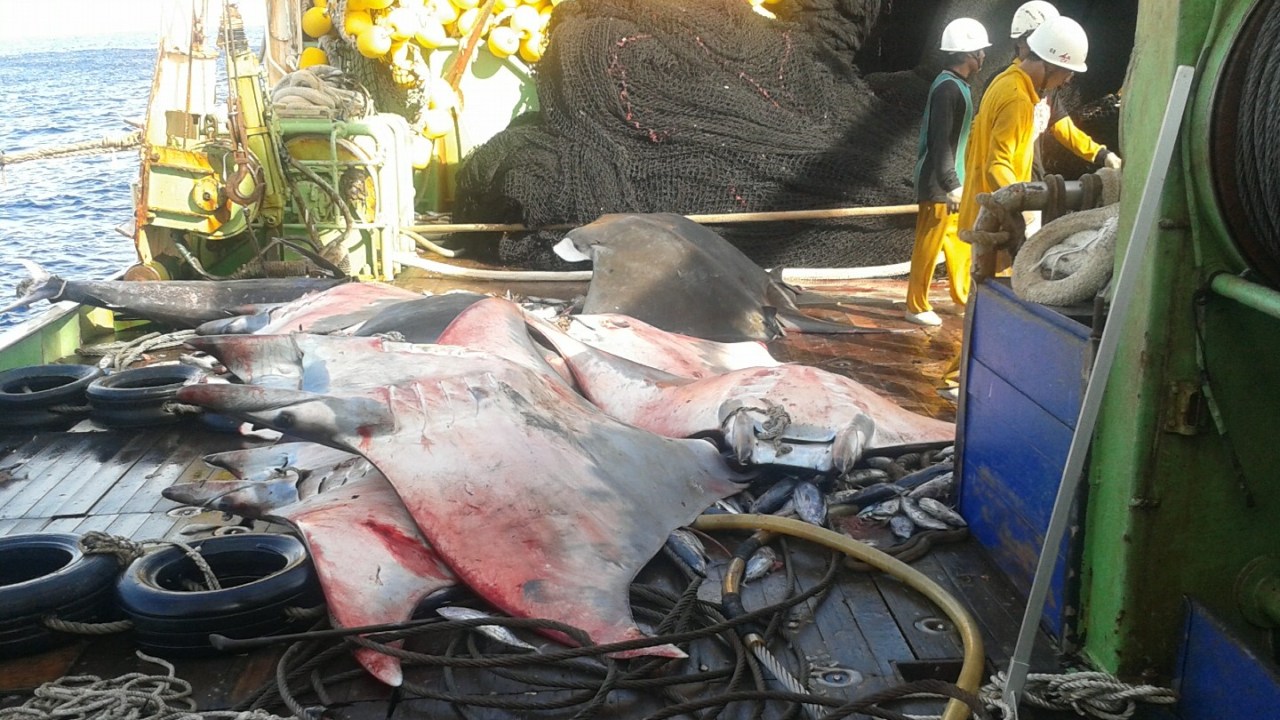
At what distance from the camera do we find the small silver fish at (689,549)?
3.75m

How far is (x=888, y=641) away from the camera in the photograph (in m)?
3.33

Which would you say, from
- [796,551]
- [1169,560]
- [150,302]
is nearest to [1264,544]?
[1169,560]

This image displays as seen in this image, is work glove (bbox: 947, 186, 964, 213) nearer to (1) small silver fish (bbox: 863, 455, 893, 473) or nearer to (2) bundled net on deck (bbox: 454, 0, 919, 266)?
(2) bundled net on deck (bbox: 454, 0, 919, 266)

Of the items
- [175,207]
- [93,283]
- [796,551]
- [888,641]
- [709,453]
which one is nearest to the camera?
[888,641]

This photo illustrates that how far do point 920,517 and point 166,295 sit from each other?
5.48m

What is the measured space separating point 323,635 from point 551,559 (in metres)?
0.76

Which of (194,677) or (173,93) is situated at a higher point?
(173,93)

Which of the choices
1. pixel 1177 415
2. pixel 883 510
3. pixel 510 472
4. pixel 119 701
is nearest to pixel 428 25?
pixel 510 472

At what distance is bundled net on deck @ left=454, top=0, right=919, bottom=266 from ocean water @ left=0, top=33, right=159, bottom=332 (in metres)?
3.60

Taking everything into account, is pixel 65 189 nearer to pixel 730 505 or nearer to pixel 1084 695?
pixel 730 505

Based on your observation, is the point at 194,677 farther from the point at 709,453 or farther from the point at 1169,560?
the point at 1169,560

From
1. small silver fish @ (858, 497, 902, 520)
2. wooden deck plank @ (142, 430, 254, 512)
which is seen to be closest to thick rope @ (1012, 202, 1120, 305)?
small silver fish @ (858, 497, 902, 520)

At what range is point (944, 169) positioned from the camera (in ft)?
24.9

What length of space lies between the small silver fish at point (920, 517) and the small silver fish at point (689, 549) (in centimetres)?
86
